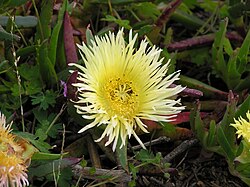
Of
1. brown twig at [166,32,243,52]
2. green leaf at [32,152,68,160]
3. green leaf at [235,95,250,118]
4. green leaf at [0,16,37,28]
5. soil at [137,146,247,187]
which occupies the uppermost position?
green leaf at [0,16,37,28]

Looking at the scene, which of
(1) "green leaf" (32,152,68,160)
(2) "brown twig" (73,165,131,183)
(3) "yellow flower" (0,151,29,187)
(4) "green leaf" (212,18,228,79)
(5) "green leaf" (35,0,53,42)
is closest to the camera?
(3) "yellow flower" (0,151,29,187)

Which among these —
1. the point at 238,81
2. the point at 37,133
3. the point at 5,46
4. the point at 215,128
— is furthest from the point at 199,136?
the point at 5,46

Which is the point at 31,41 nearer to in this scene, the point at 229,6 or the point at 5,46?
the point at 5,46

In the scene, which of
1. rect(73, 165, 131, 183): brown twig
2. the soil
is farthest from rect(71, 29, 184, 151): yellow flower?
the soil

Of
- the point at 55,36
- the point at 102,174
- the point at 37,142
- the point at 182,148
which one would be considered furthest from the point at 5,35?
the point at 182,148

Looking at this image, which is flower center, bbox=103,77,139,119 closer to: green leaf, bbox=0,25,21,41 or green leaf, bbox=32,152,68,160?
green leaf, bbox=32,152,68,160

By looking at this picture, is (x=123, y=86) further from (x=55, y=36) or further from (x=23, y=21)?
(x=23, y=21)

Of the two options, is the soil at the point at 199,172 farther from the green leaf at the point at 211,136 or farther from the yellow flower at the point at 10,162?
the yellow flower at the point at 10,162

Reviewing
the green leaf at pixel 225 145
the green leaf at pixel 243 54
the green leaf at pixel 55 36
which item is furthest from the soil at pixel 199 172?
the green leaf at pixel 55 36
